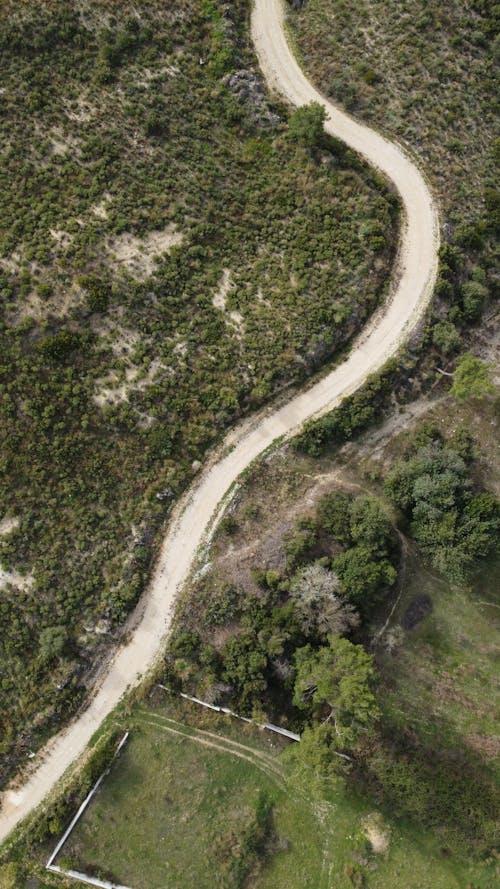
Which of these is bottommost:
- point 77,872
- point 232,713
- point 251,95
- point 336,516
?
point 77,872

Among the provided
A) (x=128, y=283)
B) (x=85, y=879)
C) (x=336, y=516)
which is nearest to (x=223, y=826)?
(x=85, y=879)

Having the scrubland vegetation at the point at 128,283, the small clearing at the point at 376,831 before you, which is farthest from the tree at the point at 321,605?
the small clearing at the point at 376,831

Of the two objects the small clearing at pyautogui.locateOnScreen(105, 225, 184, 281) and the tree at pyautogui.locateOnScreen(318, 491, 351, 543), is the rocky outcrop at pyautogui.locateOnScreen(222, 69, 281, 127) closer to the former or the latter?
the small clearing at pyautogui.locateOnScreen(105, 225, 184, 281)

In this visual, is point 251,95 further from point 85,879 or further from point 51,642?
point 85,879

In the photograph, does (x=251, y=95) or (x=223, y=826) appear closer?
(x=223, y=826)

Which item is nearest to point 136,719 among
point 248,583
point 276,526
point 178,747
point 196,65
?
point 178,747

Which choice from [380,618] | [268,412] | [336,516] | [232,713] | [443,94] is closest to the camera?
[232,713]

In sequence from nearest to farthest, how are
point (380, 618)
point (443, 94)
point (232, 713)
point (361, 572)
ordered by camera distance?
1. point (361, 572)
2. point (232, 713)
3. point (380, 618)
4. point (443, 94)

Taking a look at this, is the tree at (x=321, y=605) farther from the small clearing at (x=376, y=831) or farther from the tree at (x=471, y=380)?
the tree at (x=471, y=380)
